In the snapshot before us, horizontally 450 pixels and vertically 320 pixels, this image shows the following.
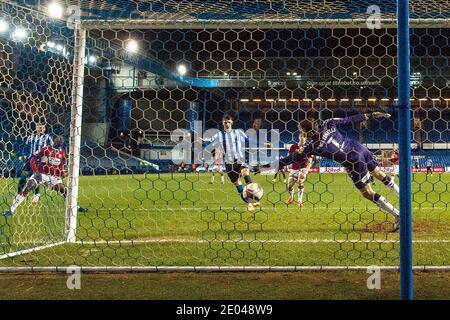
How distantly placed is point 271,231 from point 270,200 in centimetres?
459

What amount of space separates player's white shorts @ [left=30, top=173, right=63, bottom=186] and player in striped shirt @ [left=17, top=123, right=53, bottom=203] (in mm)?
204

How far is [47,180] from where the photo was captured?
6820mm

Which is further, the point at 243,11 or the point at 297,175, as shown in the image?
the point at 297,175

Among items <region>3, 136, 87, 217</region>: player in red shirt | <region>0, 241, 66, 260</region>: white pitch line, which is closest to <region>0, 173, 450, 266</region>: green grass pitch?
<region>0, 241, 66, 260</region>: white pitch line

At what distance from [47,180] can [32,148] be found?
600 mm

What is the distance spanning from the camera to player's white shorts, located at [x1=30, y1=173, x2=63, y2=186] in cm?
627

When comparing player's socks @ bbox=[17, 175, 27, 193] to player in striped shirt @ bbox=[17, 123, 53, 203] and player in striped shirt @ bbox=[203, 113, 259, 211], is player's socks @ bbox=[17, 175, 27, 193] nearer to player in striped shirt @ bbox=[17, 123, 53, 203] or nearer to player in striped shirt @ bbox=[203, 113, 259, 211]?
player in striped shirt @ bbox=[17, 123, 53, 203]

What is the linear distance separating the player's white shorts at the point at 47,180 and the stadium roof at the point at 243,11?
8.03 feet

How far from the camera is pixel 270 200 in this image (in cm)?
1038

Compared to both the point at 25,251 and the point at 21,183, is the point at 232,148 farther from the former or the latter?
the point at 25,251

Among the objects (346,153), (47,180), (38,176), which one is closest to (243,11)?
(346,153)
